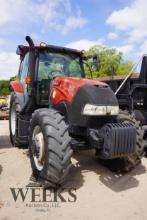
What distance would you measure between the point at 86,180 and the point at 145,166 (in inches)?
54.6

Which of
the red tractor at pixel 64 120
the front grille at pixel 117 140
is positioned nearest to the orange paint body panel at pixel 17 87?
the red tractor at pixel 64 120

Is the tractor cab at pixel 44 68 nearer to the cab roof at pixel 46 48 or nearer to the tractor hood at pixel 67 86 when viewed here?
the cab roof at pixel 46 48

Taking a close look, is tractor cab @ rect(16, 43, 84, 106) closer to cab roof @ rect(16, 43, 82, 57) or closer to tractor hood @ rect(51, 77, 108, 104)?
cab roof @ rect(16, 43, 82, 57)

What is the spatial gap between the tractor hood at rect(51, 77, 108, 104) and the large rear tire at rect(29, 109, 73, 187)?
1.65ft

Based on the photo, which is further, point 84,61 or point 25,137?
point 84,61

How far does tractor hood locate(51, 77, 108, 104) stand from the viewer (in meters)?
5.15

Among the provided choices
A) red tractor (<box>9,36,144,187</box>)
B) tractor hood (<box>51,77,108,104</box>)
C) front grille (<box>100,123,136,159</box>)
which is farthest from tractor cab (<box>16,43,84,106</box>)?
front grille (<box>100,123,136,159</box>)

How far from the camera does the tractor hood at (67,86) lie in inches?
203

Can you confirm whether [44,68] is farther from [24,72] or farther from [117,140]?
[117,140]

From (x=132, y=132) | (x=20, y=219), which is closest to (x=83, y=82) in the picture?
(x=132, y=132)

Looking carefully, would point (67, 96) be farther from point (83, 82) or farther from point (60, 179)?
point (60, 179)

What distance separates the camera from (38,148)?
5.03 meters

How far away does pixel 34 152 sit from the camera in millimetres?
5230

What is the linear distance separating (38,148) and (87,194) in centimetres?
102
